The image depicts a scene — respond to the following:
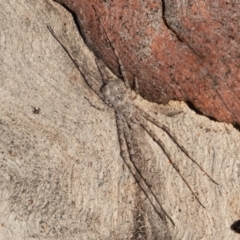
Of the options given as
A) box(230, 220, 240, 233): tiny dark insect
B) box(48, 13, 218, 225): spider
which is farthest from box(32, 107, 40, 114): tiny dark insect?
box(230, 220, 240, 233): tiny dark insect

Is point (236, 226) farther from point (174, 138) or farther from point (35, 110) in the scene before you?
point (35, 110)

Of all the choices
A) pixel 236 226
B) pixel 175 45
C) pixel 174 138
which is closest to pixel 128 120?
pixel 174 138

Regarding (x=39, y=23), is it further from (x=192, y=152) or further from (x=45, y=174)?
(x=192, y=152)

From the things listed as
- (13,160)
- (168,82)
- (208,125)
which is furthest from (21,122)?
(208,125)

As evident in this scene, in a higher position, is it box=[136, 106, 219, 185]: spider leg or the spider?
box=[136, 106, 219, 185]: spider leg

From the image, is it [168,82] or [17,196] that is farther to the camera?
[168,82]

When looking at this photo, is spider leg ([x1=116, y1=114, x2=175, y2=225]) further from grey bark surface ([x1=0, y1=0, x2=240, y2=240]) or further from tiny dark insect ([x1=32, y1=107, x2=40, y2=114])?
tiny dark insect ([x1=32, y1=107, x2=40, y2=114])
